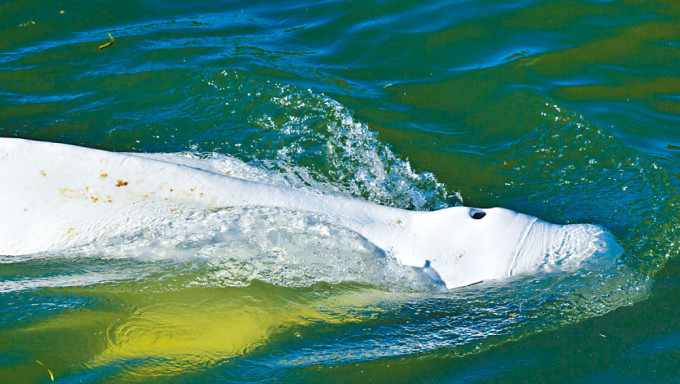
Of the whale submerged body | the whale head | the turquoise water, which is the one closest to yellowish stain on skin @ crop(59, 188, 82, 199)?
the whale submerged body

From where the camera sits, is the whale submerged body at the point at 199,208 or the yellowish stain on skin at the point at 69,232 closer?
the whale submerged body at the point at 199,208

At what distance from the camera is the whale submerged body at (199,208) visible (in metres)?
3.95

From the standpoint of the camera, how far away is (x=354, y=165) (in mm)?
5438

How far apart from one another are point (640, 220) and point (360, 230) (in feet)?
7.20

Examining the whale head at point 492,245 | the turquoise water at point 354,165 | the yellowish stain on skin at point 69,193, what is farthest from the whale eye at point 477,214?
the yellowish stain on skin at point 69,193

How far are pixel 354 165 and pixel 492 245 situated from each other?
1818 millimetres

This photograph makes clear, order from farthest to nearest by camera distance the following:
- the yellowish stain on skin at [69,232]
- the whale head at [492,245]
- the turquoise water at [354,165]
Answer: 1. the yellowish stain on skin at [69,232]
2. the whale head at [492,245]
3. the turquoise water at [354,165]

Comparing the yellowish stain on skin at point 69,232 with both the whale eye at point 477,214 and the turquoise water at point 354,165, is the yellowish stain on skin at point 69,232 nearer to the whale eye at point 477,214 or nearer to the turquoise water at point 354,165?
the turquoise water at point 354,165

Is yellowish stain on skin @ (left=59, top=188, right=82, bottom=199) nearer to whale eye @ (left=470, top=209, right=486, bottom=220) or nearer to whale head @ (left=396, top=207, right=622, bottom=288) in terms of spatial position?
whale head @ (left=396, top=207, right=622, bottom=288)

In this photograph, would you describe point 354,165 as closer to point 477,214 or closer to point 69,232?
point 477,214

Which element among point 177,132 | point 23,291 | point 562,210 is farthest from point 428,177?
point 23,291

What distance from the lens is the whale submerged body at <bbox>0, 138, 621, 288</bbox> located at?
395 centimetres

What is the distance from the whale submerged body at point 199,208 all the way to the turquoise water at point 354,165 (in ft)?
0.45

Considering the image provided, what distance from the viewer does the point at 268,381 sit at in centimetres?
360
